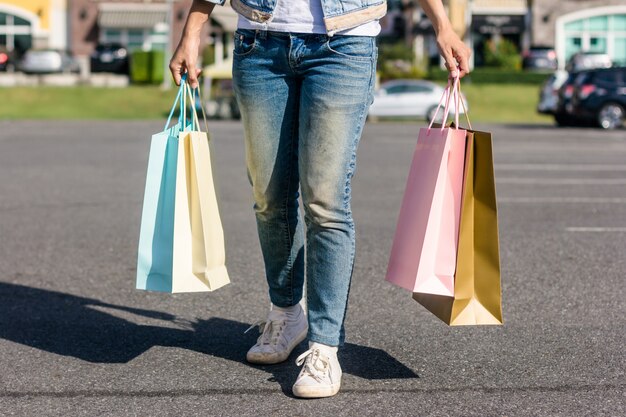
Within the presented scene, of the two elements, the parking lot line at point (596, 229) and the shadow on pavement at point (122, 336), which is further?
the parking lot line at point (596, 229)

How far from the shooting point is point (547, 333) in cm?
489

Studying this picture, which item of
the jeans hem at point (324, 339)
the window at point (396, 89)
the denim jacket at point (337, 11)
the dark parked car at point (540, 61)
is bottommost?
the jeans hem at point (324, 339)

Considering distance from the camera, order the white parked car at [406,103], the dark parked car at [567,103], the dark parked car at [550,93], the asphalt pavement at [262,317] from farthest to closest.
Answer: the white parked car at [406,103], the dark parked car at [550,93], the dark parked car at [567,103], the asphalt pavement at [262,317]

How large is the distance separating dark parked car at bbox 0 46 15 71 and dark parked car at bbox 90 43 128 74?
3.27m

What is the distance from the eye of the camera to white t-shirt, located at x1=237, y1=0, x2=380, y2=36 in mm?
3945

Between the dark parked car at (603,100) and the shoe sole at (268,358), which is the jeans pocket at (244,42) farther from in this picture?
the dark parked car at (603,100)

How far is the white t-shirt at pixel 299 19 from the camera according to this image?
3945 millimetres

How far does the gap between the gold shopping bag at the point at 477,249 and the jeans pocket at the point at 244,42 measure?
806 millimetres

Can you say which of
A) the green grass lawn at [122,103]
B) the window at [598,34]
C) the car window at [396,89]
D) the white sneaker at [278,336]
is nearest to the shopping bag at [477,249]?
the white sneaker at [278,336]

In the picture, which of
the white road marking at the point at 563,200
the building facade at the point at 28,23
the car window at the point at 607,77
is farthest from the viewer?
the building facade at the point at 28,23

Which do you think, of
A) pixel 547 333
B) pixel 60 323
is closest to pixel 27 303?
pixel 60 323

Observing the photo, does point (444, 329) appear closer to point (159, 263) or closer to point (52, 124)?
point (159, 263)

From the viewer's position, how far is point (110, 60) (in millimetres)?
49219

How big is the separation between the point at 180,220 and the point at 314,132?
0.62 metres
